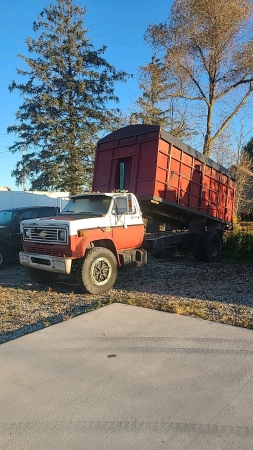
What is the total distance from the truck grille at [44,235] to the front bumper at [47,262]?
1.05 ft

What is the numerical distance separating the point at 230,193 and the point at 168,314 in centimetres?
847

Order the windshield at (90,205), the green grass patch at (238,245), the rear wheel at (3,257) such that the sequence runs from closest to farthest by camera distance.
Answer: the windshield at (90,205) < the rear wheel at (3,257) < the green grass patch at (238,245)

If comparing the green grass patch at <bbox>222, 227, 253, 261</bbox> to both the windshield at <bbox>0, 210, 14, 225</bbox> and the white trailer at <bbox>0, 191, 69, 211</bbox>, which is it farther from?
the white trailer at <bbox>0, 191, 69, 211</bbox>

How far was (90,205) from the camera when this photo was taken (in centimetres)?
854

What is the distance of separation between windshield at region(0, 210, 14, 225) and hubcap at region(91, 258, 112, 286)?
501 centimetres

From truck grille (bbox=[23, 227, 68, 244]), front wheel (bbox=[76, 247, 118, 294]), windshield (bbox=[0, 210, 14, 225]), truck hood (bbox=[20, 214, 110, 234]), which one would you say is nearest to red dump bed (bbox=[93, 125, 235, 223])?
truck hood (bbox=[20, 214, 110, 234])

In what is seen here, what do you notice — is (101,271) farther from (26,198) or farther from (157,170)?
(26,198)

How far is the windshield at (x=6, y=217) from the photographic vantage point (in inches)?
455

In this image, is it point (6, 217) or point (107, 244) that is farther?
point (6, 217)

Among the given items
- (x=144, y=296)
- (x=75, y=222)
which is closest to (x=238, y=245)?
(x=144, y=296)

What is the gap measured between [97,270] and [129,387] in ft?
13.5

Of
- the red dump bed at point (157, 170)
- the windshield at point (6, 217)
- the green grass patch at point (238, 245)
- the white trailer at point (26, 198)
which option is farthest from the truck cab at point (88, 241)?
the white trailer at point (26, 198)

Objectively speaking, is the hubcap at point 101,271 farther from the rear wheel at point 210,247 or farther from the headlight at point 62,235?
the rear wheel at point 210,247

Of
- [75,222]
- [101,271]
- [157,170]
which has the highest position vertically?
[157,170]
